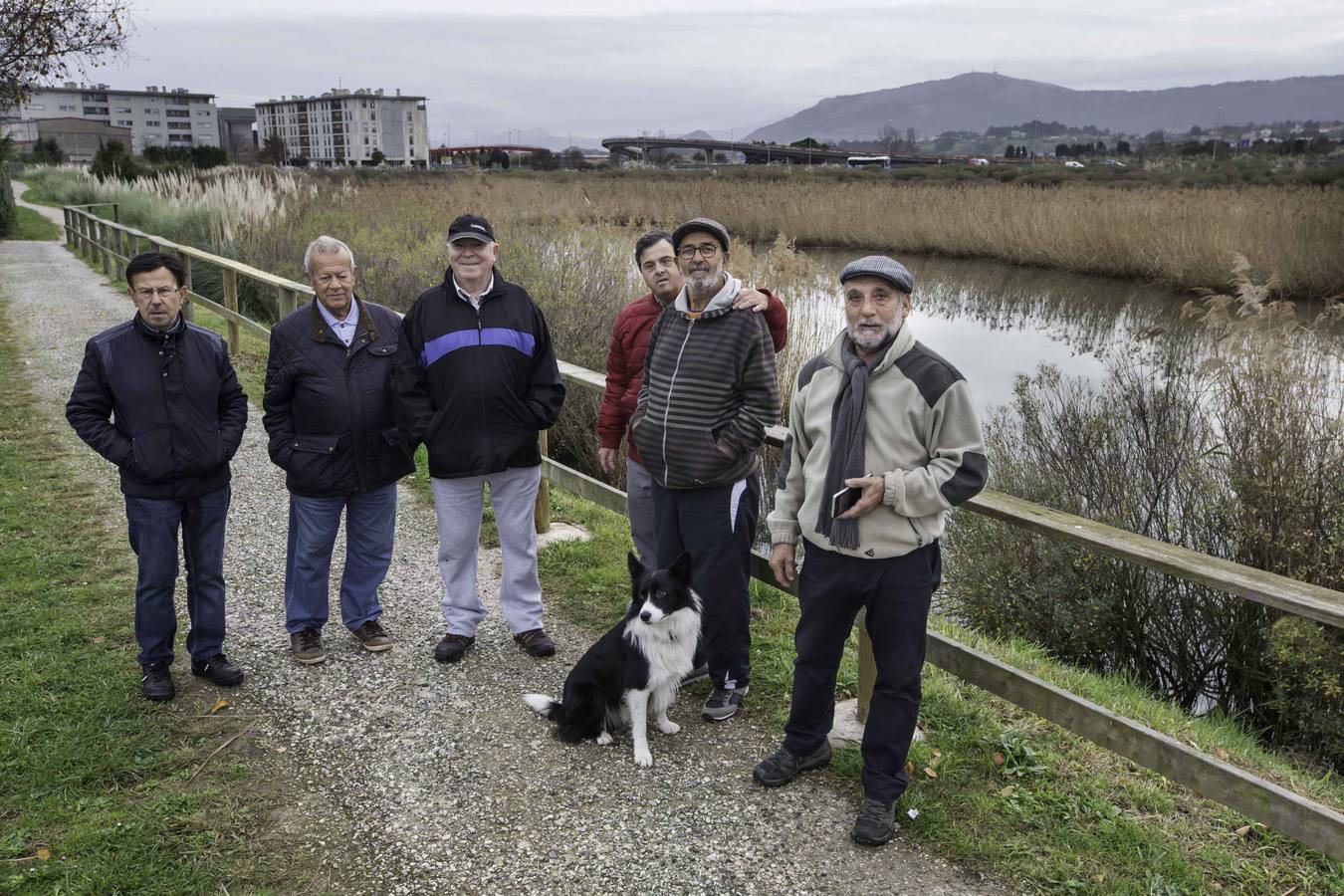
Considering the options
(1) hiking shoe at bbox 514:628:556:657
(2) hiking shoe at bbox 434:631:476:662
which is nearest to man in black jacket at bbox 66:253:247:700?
(2) hiking shoe at bbox 434:631:476:662

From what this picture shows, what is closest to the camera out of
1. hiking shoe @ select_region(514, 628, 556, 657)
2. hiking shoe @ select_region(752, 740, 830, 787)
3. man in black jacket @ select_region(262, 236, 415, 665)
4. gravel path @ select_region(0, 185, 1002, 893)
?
gravel path @ select_region(0, 185, 1002, 893)

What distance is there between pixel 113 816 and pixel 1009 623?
4.73 m

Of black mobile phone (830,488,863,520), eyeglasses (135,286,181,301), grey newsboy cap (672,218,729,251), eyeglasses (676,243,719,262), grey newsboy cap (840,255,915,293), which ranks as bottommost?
black mobile phone (830,488,863,520)

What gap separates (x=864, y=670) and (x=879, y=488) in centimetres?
113

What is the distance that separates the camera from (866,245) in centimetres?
2189

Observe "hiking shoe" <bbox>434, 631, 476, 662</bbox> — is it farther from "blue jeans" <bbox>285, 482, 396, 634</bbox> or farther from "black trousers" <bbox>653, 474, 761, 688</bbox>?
"black trousers" <bbox>653, 474, 761, 688</bbox>

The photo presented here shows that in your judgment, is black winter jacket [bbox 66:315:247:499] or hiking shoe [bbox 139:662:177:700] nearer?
black winter jacket [bbox 66:315:247:499]

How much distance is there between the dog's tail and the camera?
3.85 m

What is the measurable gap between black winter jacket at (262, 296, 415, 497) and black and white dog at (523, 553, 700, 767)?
1.33 m

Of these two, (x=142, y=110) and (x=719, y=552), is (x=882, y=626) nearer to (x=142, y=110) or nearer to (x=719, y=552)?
(x=719, y=552)

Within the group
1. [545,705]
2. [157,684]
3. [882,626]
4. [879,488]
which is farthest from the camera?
[157,684]

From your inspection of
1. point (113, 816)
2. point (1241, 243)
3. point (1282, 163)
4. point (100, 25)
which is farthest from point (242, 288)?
point (1282, 163)

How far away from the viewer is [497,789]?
3459mm

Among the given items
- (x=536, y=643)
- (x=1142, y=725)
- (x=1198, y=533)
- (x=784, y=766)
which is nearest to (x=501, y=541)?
(x=536, y=643)
